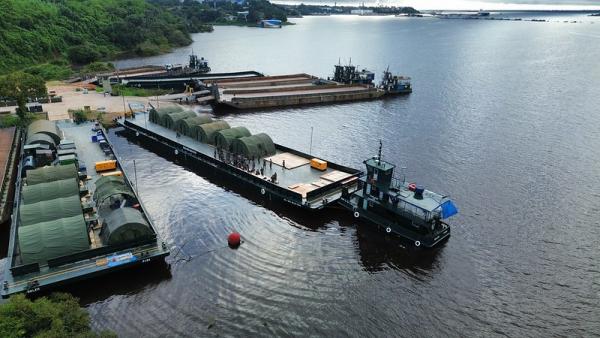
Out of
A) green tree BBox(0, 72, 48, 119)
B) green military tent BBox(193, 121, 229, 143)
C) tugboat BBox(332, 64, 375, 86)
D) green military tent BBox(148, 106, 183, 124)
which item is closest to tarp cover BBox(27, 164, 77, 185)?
green military tent BBox(193, 121, 229, 143)

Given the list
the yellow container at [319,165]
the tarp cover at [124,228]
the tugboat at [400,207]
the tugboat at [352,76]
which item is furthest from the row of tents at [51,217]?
the tugboat at [352,76]

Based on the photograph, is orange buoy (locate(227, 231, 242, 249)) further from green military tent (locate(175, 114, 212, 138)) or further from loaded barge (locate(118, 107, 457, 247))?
green military tent (locate(175, 114, 212, 138))

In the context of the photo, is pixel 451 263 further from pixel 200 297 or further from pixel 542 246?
pixel 200 297

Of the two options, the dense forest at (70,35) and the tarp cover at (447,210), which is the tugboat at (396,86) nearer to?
the tarp cover at (447,210)

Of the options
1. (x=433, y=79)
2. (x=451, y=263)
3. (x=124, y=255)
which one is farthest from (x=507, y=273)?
(x=433, y=79)

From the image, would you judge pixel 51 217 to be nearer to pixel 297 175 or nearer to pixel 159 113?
pixel 297 175

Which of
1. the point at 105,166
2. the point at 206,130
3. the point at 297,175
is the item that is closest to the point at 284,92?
the point at 206,130
